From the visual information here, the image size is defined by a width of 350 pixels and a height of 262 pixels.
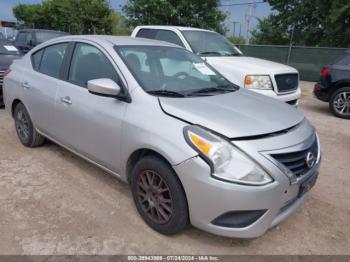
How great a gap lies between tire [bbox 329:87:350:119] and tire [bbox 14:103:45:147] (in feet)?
20.6

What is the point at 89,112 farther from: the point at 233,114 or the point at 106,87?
the point at 233,114

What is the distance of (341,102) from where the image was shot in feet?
24.5

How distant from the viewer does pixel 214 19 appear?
16.2m

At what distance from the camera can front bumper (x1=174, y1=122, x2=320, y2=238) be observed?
2375 millimetres

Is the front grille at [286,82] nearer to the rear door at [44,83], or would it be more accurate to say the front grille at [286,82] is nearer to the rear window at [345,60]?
the rear window at [345,60]

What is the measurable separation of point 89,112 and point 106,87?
0.53 metres

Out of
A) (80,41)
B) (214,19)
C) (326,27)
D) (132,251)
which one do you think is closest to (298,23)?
(326,27)

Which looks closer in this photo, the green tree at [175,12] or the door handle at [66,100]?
the door handle at [66,100]

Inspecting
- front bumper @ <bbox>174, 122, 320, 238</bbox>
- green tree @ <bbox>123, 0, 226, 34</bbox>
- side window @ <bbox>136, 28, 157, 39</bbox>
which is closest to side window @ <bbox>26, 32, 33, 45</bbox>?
green tree @ <bbox>123, 0, 226, 34</bbox>

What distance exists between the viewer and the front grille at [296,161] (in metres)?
2.52

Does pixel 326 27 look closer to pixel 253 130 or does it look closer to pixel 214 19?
pixel 214 19

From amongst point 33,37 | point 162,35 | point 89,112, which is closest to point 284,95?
point 162,35

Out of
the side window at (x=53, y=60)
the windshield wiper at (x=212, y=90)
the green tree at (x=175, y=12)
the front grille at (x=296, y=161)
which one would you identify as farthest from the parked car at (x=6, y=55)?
the green tree at (x=175, y=12)

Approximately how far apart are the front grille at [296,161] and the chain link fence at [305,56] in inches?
477
